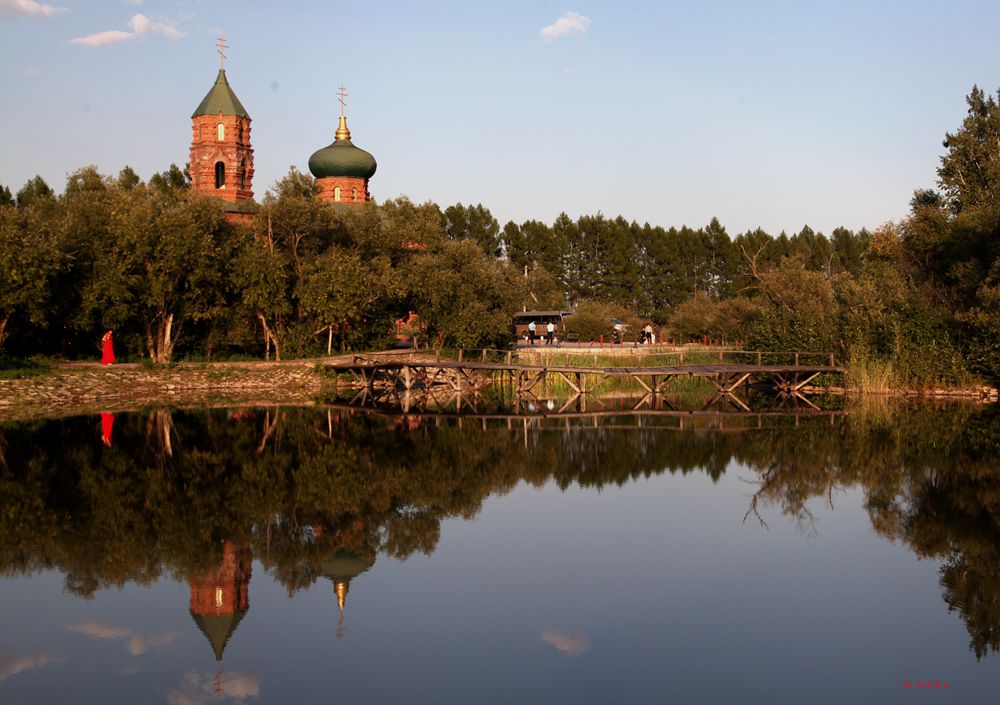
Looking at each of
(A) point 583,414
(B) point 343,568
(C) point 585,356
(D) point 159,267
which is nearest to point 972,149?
(C) point 585,356

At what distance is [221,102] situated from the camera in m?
55.0

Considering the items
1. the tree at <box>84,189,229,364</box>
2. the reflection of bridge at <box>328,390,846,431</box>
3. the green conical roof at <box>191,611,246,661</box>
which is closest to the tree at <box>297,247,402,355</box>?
the tree at <box>84,189,229,364</box>

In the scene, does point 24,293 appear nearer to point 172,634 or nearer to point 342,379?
point 342,379

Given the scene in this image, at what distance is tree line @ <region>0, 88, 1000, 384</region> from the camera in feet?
110

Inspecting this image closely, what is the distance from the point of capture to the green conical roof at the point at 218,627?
32.7 ft

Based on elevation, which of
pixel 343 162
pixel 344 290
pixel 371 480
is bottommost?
pixel 371 480

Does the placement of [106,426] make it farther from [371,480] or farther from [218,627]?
[218,627]

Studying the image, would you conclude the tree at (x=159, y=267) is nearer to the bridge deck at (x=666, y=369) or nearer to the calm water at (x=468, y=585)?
the bridge deck at (x=666, y=369)

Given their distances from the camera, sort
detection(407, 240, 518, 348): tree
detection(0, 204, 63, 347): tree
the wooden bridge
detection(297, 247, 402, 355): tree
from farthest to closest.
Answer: detection(407, 240, 518, 348): tree, detection(297, 247, 402, 355): tree, the wooden bridge, detection(0, 204, 63, 347): tree

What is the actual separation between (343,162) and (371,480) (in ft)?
142

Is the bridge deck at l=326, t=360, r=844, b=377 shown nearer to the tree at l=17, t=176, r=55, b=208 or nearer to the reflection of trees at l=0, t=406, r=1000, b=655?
the reflection of trees at l=0, t=406, r=1000, b=655

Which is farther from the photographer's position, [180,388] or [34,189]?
[34,189]

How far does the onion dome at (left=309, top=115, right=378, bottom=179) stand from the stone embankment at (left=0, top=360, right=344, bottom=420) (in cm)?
2292

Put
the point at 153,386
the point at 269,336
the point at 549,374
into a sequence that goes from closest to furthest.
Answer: the point at 153,386
the point at 269,336
the point at 549,374
